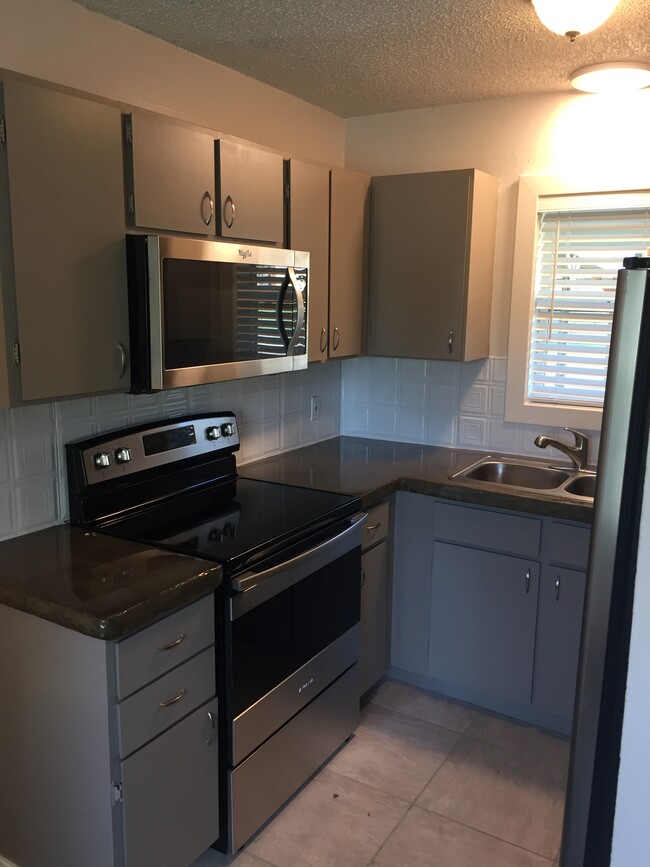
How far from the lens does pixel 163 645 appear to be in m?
1.72

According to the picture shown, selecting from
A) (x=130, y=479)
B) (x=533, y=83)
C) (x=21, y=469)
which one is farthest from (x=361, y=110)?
(x=21, y=469)

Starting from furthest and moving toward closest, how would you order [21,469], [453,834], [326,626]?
[326,626] → [453,834] → [21,469]

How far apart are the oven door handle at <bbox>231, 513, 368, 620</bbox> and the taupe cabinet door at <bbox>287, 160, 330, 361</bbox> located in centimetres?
72

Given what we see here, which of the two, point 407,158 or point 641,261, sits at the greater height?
point 407,158

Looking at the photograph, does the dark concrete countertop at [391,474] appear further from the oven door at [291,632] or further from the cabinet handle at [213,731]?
the cabinet handle at [213,731]

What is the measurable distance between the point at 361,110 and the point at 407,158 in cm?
28

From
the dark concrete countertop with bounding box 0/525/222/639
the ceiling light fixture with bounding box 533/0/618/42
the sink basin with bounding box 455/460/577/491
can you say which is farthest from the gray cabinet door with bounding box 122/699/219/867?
the ceiling light fixture with bounding box 533/0/618/42

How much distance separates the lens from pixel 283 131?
2.87 meters

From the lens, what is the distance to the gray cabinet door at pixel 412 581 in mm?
2746

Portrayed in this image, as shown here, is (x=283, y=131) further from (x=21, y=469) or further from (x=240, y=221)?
(x=21, y=469)

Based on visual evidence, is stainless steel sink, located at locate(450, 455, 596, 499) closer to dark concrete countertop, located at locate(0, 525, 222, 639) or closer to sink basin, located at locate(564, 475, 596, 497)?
sink basin, located at locate(564, 475, 596, 497)

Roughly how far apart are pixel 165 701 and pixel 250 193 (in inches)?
59.2

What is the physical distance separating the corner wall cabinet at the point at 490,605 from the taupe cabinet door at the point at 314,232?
0.70m

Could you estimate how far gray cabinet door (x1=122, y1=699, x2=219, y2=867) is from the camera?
66.8 inches
